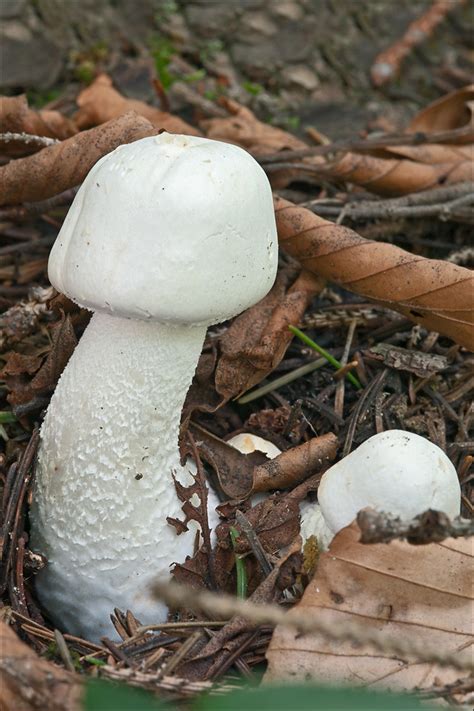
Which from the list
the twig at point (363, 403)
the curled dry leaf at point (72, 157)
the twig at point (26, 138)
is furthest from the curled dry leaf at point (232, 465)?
the twig at point (26, 138)

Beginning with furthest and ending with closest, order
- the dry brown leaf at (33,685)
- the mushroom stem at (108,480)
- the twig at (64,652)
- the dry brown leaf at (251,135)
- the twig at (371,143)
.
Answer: the dry brown leaf at (251,135), the twig at (371,143), the mushroom stem at (108,480), the twig at (64,652), the dry brown leaf at (33,685)

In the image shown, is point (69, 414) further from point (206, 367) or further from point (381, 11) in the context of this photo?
point (381, 11)

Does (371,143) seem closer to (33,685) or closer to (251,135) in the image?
(251,135)

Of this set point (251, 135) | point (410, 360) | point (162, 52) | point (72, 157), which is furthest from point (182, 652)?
point (162, 52)

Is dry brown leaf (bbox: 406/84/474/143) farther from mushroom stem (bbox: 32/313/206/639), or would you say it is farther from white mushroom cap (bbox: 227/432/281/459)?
mushroom stem (bbox: 32/313/206/639)

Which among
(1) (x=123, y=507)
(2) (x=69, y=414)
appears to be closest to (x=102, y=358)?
(2) (x=69, y=414)

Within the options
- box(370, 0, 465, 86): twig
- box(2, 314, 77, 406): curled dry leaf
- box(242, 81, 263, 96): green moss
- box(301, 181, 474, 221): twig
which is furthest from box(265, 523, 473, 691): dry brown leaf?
box(370, 0, 465, 86): twig

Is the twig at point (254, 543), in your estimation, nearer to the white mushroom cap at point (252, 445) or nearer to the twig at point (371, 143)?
the white mushroom cap at point (252, 445)

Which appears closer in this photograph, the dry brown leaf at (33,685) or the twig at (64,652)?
the dry brown leaf at (33,685)
